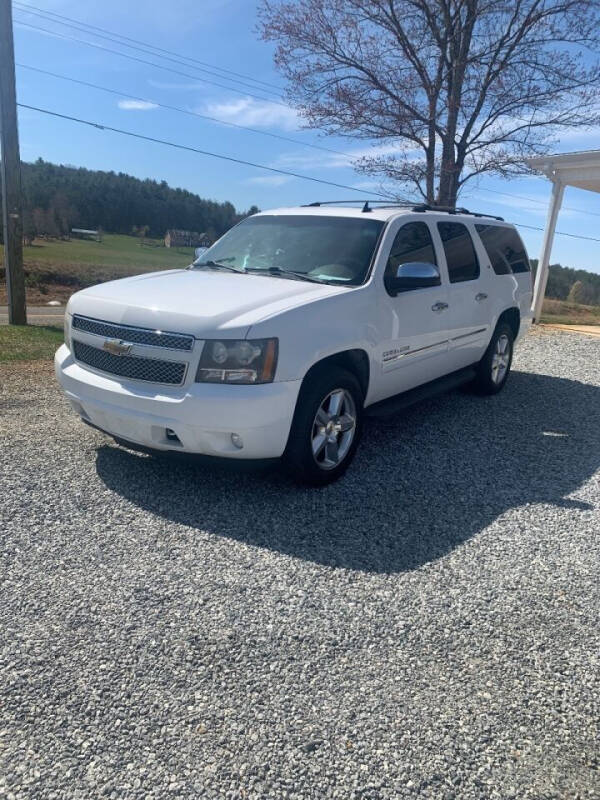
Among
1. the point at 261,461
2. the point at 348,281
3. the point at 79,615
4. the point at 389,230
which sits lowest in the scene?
the point at 79,615

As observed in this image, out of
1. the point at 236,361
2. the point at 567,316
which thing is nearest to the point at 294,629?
the point at 236,361

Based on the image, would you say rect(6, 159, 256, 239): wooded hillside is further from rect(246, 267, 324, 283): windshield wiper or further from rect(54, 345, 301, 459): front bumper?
rect(54, 345, 301, 459): front bumper

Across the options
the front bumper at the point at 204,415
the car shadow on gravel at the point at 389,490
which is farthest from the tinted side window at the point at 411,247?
the front bumper at the point at 204,415

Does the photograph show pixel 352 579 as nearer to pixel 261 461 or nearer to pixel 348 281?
pixel 261 461

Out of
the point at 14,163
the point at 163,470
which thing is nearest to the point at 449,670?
the point at 163,470

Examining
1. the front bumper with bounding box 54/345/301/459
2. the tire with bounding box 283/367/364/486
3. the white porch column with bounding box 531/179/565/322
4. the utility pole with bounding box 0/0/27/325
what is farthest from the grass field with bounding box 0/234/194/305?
the front bumper with bounding box 54/345/301/459

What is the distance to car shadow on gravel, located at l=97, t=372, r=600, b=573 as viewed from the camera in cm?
367

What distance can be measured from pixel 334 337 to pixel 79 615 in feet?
7.46

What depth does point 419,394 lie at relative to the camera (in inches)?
215

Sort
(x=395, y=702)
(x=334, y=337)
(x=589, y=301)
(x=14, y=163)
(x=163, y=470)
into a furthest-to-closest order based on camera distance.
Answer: (x=589, y=301)
(x=14, y=163)
(x=163, y=470)
(x=334, y=337)
(x=395, y=702)

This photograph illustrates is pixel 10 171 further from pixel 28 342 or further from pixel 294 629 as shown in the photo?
pixel 294 629

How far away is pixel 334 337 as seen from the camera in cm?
417

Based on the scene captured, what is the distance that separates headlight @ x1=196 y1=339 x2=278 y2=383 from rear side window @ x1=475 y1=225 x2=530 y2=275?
12.4 feet

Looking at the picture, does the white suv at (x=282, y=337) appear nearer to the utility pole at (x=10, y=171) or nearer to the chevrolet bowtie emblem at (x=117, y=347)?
the chevrolet bowtie emblem at (x=117, y=347)
